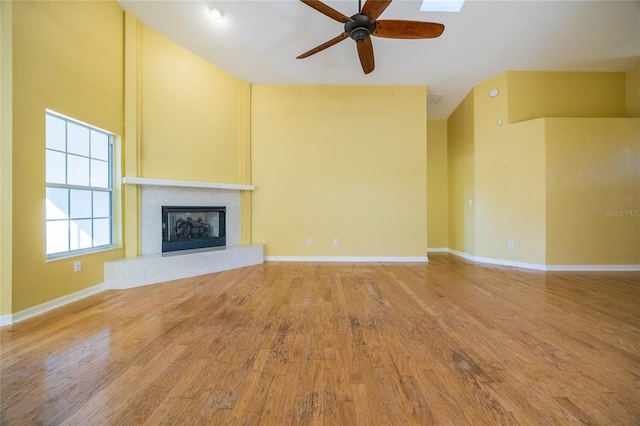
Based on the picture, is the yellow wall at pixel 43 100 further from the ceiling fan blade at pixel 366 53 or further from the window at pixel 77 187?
the ceiling fan blade at pixel 366 53

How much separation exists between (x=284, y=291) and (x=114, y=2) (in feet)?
13.9

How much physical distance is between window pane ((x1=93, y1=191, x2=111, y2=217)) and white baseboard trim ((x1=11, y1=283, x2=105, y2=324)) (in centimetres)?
89

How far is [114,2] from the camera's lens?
9.76 feet

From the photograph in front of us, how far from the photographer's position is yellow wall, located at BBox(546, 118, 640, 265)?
3.79 meters

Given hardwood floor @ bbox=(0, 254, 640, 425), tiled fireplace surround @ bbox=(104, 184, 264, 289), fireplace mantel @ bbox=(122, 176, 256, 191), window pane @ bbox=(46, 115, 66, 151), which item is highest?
window pane @ bbox=(46, 115, 66, 151)

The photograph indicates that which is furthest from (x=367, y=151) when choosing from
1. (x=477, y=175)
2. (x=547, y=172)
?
(x=547, y=172)

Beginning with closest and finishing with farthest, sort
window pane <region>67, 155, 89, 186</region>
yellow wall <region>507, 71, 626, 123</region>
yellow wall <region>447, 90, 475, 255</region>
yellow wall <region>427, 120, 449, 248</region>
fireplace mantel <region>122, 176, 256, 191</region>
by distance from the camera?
window pane <region>67, 155, 89, 186</region>, fireplace mantel <region>122, 176, 256, 191</region>, yellow wall <region>507, 71, 626, 123</region>, yellow wall <region>447, 90, 475, 255</region>, yellow wall <region>427, 120, 449, 248</region>

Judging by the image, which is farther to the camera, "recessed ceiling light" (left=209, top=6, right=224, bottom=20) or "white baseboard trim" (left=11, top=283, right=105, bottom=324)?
"recessed ceiling light" (left=209, top=6, right=224, bottom=20)

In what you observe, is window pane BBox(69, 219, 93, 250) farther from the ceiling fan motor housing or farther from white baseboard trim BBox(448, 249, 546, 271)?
white baseboard trim BBox(448, 249, 546, 271)

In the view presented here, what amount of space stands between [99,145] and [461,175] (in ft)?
20.6

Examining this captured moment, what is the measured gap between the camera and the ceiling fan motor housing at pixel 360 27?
2.28m

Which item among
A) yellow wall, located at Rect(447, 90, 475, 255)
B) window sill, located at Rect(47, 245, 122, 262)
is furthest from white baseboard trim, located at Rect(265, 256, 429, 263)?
window sill, located at Rect(47, 245, 122, 262)

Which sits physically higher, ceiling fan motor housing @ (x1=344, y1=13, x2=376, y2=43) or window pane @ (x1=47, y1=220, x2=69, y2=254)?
ceiling fan motor housing @ (x1=344, y1=13, x2=376, y2=43)

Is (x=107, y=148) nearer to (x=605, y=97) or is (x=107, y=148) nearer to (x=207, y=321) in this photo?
(x=207, y=321)
